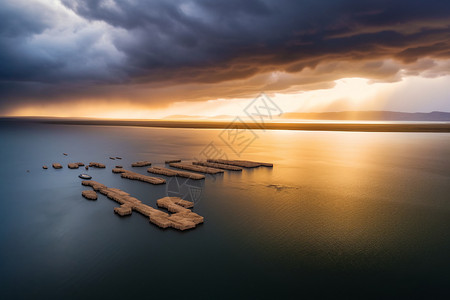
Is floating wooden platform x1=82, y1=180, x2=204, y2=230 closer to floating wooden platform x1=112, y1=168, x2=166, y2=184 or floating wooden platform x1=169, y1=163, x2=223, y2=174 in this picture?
floating wooden platform x1=112, y1=168, x2=166, y2=184

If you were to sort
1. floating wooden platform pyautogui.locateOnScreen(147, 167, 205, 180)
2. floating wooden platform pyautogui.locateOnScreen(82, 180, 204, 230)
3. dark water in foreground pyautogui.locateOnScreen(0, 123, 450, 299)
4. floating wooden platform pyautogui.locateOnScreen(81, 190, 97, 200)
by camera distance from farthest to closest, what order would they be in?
floating wooden platform pyautogui.locateOnScreen(147, 167, 205, 180) → floating wooden platform pyautogui.locateOnScreen(81, 190, 97, 200) → floating wooden platform pyautogui.locateOnScreen(82, 180, 204, 230) → dark water in foreground pyautogui.locateOnScreen(0, 123, 450, 299)

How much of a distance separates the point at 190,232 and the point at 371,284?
9691 mm

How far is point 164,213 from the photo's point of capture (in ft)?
58.1

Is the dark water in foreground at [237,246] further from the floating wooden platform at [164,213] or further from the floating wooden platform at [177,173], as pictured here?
the floating wooden platform at [177,173]

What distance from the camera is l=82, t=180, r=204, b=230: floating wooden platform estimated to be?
16469mm

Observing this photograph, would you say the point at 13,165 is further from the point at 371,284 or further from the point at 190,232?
the point at 371,284

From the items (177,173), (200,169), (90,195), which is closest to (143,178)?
(177,173)

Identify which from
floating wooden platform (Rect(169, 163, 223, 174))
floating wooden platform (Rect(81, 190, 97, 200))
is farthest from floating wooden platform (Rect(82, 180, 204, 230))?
floating wooden platform (Rect(169, 163, 223, 174))

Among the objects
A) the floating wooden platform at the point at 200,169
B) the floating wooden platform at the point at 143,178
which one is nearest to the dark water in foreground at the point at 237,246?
the floating wooden platform at the point at 143,178

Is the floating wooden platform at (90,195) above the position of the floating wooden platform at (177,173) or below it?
below

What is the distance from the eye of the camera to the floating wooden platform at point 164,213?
16.5 metres

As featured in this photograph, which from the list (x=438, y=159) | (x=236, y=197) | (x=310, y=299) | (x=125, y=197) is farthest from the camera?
(x=438, y=159)

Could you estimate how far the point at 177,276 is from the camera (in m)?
12.4

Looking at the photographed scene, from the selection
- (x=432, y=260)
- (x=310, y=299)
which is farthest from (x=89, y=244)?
(x=432, y=260)
